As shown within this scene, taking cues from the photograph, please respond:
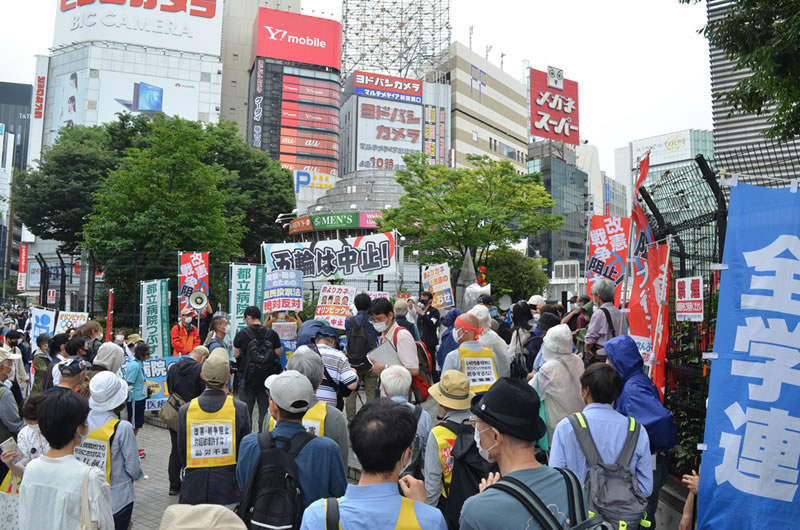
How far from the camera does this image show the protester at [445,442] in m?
3.44

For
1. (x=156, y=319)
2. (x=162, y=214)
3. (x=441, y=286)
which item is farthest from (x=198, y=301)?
(x=162, y=214)

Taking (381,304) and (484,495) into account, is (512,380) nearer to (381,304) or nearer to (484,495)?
(484,495)

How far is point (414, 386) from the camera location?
6.09m

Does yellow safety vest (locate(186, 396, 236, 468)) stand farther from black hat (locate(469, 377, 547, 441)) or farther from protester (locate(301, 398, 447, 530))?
black hat (locate(469, 377, 547, 441))

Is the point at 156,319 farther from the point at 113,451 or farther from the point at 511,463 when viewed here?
the point at 511,463

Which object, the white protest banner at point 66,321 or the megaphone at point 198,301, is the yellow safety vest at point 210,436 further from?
the megaphone at point 198,301

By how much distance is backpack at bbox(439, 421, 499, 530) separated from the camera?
3320 mm

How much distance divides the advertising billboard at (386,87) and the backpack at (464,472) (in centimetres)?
7455

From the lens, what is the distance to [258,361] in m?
7.21

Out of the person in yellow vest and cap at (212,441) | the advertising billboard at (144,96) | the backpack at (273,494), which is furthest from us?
the advertising billboard at (144,96)

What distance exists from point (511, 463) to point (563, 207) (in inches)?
3166

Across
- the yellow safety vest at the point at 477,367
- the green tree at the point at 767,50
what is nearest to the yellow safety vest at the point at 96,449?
the yellow safety vest at the point at 477,367

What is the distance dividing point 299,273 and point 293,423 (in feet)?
25.3

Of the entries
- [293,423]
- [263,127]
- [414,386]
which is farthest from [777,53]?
[263,127]
